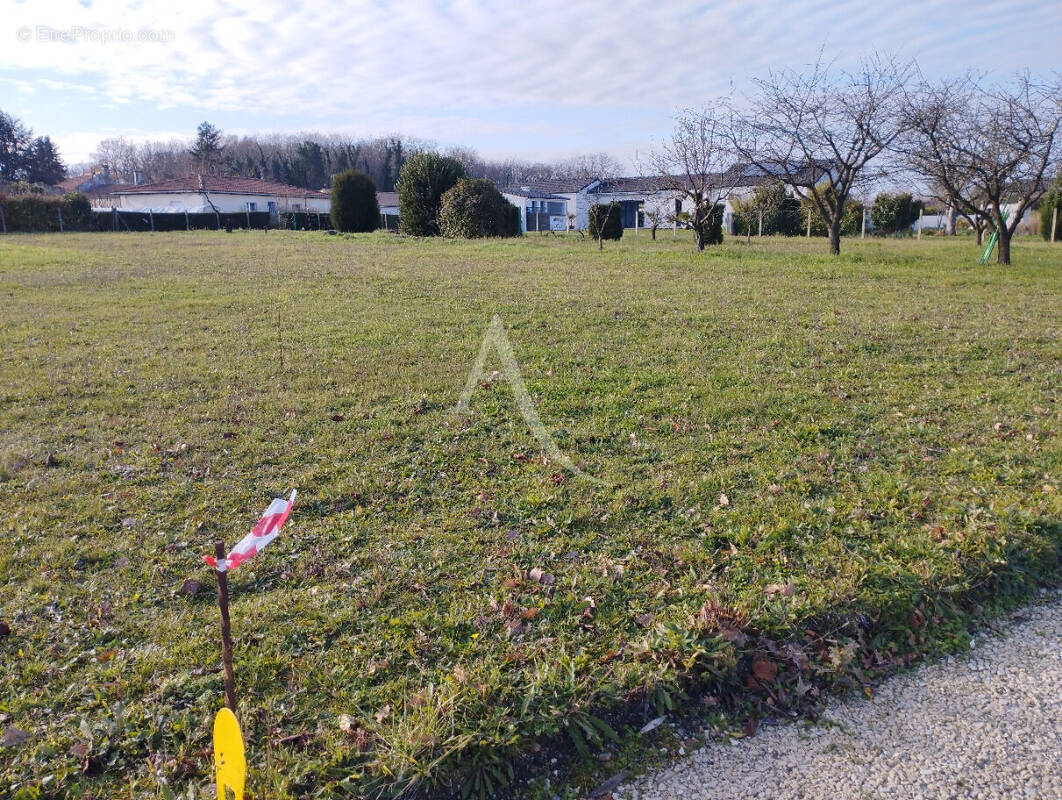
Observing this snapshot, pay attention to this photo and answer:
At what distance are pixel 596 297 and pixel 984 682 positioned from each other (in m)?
8.57

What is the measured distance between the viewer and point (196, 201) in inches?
2051

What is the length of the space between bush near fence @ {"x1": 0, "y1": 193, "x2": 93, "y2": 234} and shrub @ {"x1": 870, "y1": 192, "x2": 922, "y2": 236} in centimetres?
3994

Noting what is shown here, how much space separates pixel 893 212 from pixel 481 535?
35.6 metres

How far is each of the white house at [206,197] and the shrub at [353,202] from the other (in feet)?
63.1

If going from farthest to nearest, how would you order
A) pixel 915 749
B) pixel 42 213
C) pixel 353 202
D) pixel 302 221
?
1. pixel 302 221
2. pixel 42 213
3. pixel 353 202
4. pixel 915 749

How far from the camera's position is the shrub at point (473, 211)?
2586cm

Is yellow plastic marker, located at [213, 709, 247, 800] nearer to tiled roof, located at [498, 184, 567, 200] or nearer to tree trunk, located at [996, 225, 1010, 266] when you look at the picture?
tree trunk, located at [996, 225, 1010, 266]

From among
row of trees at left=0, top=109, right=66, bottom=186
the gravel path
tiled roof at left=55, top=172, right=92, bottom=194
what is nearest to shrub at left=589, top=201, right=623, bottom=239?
the gravel path

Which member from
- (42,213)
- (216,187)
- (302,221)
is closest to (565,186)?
(302,221)

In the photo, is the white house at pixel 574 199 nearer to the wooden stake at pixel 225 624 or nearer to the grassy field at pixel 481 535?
the grassy field at pixel 481 535

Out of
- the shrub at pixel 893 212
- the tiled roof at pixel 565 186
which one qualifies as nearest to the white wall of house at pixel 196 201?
the tiled roof at pixel 565 186

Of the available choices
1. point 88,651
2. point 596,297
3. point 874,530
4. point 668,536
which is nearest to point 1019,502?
point 874,530

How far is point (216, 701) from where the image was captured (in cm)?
267

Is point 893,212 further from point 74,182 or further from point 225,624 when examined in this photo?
point 74,182
